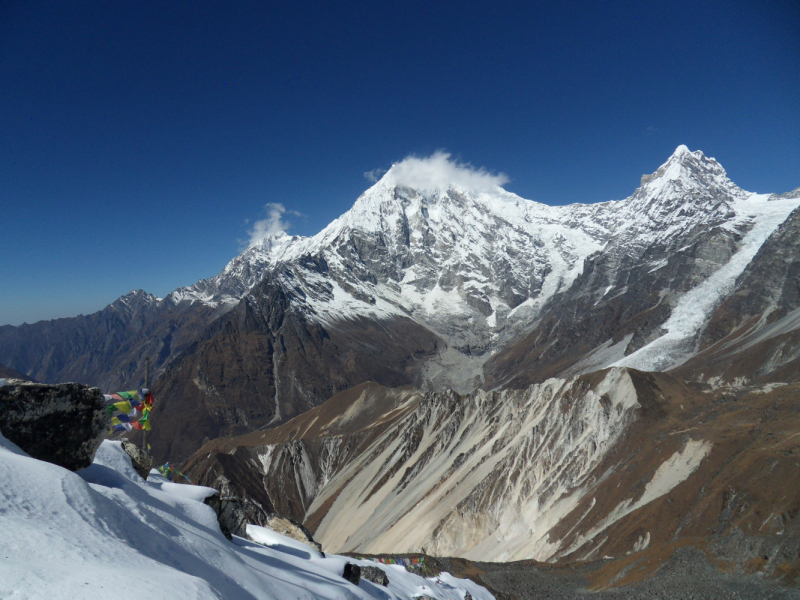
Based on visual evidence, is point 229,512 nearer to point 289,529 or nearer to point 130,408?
point 289,529

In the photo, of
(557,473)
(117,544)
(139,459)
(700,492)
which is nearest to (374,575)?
(139,459)

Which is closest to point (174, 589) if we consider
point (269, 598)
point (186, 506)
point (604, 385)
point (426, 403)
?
point (269, 598)

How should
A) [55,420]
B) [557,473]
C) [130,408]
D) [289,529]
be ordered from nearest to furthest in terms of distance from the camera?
[55,420] → [130,408] → [289,529] → [557,473]

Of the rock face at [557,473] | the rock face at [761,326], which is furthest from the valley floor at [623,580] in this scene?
the rock face at [761,326]

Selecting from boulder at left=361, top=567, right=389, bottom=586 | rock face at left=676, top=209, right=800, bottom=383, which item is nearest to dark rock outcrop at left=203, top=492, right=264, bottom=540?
boulder at left=361, top=567, right=389, bottom=586

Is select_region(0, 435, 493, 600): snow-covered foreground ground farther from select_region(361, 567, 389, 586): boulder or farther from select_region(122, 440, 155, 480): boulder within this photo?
select_region(361, 567, 389, 586): boulder

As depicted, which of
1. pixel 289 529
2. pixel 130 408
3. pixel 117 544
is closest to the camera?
pixel 117 544
